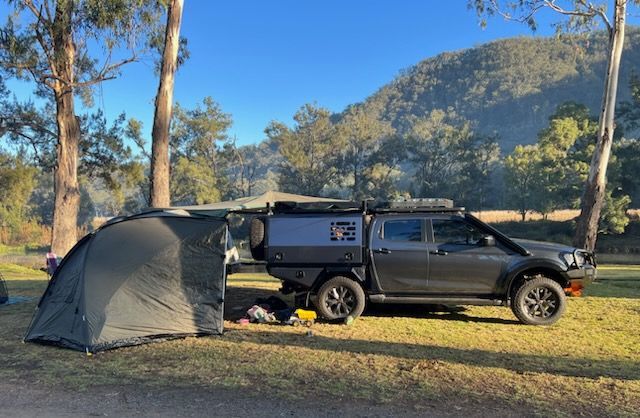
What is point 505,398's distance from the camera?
497 cm

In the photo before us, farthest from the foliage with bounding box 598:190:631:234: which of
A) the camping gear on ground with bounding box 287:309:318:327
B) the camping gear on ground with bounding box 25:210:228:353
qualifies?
the camping gear on ground with bounding box 25:210:228:353

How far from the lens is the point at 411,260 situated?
8203mm

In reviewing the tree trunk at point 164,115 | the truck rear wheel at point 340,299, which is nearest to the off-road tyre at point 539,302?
the truck rear wheel at point 340,299

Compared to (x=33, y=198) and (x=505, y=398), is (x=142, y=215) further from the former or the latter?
(x=33, y=198)

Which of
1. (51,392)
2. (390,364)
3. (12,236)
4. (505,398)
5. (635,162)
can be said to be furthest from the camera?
(12,236)

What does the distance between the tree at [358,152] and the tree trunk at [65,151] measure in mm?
45634

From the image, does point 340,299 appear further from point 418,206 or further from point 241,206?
point 241,206

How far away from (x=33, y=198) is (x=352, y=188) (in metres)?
50.6

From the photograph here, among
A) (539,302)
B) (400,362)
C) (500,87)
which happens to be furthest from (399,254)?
(500,87)

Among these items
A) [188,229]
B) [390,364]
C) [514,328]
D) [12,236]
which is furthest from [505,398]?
[12,236]

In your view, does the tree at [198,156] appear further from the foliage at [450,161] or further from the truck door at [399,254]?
the truck door at [399,254]

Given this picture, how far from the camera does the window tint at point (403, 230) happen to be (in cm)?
833

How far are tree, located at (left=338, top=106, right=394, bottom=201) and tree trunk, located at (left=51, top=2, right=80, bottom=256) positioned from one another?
45.6 metres

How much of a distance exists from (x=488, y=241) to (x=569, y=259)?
1270 mm
